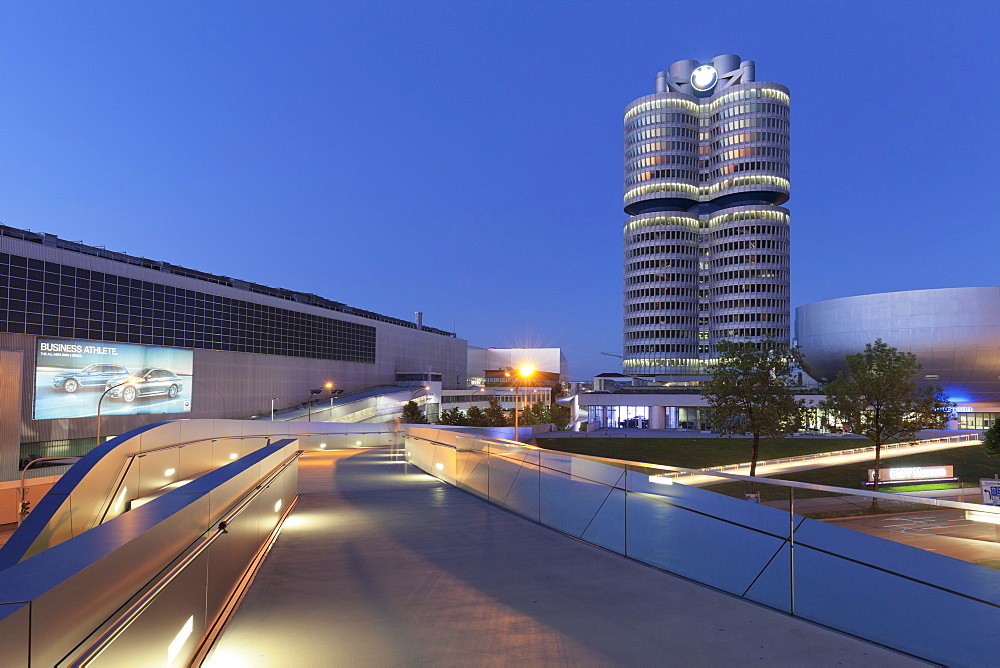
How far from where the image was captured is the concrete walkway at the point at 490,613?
5.88m

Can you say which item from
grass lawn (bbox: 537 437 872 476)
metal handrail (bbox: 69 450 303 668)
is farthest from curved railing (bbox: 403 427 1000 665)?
grass lawn (bbox: 537 437 872 476)

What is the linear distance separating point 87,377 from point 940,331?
114216 millimetres

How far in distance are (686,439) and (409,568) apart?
65827 millimetres

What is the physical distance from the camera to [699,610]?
7.11 metres

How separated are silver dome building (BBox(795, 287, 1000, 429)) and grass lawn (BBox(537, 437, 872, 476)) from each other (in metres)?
48.4

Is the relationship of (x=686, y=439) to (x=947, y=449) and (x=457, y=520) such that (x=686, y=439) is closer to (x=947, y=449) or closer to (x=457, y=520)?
(x=947, y=449)

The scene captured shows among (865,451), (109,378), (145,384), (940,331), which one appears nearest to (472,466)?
(109,378)

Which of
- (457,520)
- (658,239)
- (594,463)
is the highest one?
(658,239)

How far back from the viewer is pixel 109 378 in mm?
54000

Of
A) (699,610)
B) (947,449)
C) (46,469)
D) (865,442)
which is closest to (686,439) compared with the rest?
(865,442)

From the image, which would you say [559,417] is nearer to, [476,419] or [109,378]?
[476,419]

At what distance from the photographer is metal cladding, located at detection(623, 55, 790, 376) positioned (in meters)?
158

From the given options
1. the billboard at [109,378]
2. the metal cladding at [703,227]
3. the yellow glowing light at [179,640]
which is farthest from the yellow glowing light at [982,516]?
the metal cladding at [703,227]

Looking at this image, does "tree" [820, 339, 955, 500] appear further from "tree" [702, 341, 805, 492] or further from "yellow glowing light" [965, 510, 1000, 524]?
"yellow glowing light" [965, 510, 1000, 524]
